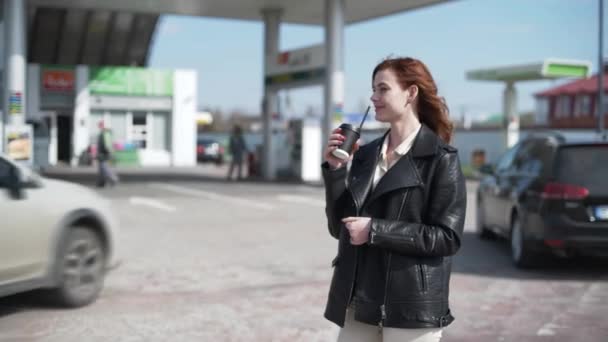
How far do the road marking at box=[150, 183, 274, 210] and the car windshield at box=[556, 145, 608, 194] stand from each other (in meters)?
8.56

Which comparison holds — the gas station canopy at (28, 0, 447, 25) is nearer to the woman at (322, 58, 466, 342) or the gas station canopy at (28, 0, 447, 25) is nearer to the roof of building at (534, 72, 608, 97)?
the woman at (322, 58, 466, 342)

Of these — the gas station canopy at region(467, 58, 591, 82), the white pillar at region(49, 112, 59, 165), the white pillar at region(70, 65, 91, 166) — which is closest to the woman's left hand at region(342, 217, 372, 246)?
the gas station canopy at region(467, 58, 591, 82)

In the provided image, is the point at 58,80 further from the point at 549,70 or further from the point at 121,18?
the point at 549,70

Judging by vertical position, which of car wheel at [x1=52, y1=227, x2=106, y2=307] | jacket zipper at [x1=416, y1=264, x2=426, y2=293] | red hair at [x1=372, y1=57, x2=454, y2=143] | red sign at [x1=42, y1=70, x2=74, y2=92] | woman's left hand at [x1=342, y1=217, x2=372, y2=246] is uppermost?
red sign at [x1=42, y1=70, x2=74, y2=92]

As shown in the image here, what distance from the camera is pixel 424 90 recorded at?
9.89 ft

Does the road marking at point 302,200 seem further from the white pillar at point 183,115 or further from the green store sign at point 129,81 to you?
the white pillar at point 183,115

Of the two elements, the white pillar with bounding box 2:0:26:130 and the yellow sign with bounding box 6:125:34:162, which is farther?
the white pillar with bounding box 2:0:26:130

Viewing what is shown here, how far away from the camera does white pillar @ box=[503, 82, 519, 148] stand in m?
31.9

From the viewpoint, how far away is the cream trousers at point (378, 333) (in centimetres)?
288

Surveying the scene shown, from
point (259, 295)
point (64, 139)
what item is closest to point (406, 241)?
point (259, 295)

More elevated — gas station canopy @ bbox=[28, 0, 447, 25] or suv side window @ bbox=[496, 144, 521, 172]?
gas station canopy @ bbox=[28, 0, 447, 25]

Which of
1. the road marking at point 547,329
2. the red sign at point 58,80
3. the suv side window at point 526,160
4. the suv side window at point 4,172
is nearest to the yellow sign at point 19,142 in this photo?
the suv side window at point 526,160

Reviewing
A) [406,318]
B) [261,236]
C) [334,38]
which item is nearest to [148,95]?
[334,38]

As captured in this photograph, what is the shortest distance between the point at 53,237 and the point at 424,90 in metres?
4.39
